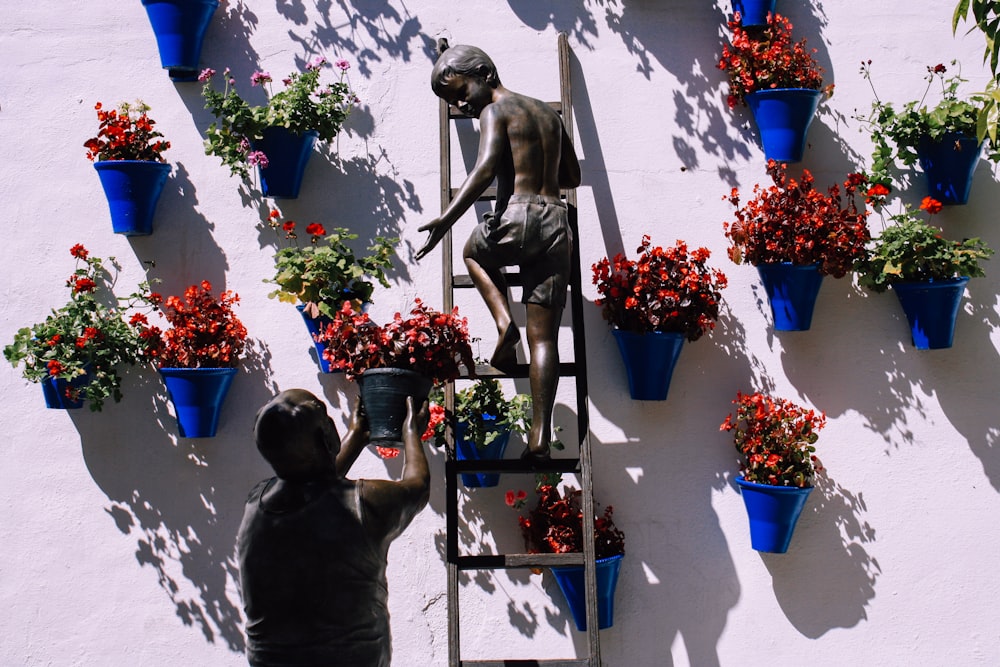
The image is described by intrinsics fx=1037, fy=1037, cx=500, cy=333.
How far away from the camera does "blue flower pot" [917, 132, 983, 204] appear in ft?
12.1

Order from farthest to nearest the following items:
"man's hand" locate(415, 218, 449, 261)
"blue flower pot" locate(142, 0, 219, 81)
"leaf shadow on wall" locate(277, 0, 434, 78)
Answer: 1. "leaf shadow on wall" locate(277, 0, 434, 78)
2. "blue flower pot" locate(142, 0, 219, 81)
3. "man's hand" locate(415, 218, 449, 261)

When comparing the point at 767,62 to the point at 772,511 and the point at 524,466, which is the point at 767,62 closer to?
the point at 772,511

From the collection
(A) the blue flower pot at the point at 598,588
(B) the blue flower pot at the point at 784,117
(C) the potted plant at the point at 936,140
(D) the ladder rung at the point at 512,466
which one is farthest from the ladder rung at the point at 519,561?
(C) the potted plant at the point at 936,140

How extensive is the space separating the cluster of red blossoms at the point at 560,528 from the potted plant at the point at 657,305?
0.48 metres

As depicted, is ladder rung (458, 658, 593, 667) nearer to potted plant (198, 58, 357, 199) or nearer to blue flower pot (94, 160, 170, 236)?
potted plant (198, 58, 357, 199)

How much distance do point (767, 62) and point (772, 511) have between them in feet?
5.16

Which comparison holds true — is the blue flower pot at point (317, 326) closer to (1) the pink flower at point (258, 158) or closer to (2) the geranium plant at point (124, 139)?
(1) the pink flower at point (258, 158)

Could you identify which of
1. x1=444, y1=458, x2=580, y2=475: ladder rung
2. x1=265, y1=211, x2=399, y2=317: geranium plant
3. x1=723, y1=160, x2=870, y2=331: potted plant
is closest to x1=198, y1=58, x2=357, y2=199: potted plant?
x1=265, y1=211, x2=399, y2=317: geranium plant

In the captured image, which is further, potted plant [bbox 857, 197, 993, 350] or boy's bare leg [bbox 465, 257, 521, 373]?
potted plant [bbox 857, 197, 993, 350]

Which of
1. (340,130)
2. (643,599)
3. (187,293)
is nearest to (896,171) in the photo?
(643,599)

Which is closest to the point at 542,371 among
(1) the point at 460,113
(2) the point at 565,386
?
(2) the point at 565,386

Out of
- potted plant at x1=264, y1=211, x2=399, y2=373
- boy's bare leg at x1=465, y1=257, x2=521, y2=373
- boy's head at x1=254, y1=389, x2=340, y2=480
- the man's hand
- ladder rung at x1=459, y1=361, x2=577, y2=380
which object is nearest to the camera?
boy's head at x1=254, y1=389, x2=340, y2=480

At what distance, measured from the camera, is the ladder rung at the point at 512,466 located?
3.27 metres

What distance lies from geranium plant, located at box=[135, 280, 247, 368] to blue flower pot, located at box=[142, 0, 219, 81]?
817 mm
